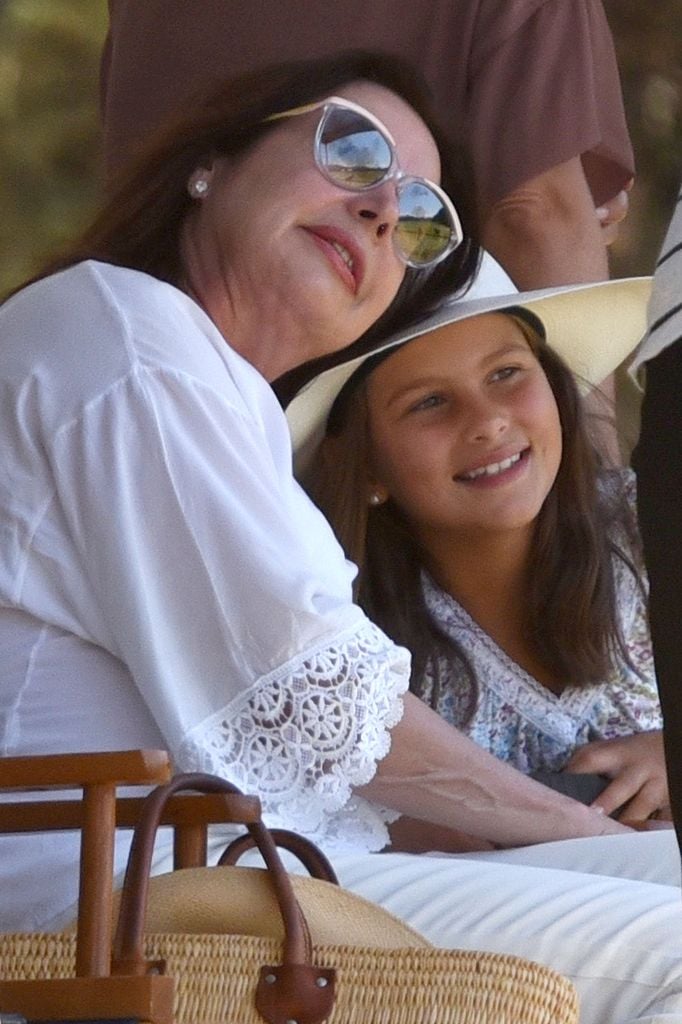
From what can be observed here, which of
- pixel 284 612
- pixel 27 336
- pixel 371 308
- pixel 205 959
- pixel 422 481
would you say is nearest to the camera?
pixel 205 959

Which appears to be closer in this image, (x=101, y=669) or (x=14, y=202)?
(x=101, y=669)

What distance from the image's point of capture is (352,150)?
6.80ft

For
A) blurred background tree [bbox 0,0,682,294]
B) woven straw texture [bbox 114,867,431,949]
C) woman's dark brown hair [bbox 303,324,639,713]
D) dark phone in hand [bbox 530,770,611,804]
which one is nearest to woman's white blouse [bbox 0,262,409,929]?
woven straw texture [bbox 114,867,431,949]

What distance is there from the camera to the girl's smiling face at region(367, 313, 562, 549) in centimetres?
247

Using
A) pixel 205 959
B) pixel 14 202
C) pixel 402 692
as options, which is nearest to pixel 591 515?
pixel 402 692

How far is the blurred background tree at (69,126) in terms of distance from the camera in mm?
4086

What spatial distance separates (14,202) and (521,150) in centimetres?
166

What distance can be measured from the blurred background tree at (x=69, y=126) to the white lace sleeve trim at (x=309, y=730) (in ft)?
8.34

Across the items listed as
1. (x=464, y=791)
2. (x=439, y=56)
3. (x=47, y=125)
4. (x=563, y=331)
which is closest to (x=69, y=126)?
(x=47, y=125)

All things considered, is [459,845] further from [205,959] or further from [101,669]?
[205,959]

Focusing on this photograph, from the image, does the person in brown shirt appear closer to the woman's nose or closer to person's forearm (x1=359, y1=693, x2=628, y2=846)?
the woman's nose

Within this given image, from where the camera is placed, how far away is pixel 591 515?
8.40 ft

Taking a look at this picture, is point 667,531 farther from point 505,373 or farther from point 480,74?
point 480,74

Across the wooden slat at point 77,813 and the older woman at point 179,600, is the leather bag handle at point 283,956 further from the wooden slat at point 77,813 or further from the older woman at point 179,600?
the older woman at point 179,600
